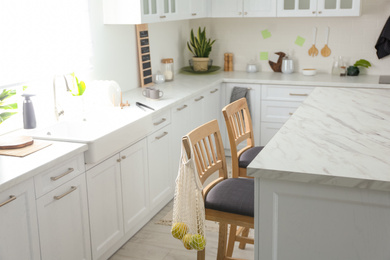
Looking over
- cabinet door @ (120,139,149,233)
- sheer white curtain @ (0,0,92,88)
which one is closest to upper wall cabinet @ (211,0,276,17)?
sheer white curtain @ (0,0,92,88)

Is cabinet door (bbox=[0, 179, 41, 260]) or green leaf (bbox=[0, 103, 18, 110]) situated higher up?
green leaf (bbox=[0, 103, 18, 110])

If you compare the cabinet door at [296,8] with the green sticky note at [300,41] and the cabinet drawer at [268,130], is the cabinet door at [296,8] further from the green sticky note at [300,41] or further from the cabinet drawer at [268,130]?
the cabinet drawer at [268,130]

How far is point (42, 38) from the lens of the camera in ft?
11.3

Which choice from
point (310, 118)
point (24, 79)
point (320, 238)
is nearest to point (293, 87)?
point (310, 118)

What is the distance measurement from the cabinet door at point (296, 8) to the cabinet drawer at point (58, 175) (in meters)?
3.06

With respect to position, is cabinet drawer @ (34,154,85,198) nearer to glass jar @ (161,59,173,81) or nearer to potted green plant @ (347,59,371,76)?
glass jar @ (161,59,173,81)

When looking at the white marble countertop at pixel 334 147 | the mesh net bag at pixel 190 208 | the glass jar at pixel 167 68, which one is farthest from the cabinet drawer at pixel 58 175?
the glass jar at pixel 167 68

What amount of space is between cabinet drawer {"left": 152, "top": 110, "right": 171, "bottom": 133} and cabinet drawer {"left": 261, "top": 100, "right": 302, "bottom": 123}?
1494mm

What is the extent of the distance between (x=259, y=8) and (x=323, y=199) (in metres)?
3.54

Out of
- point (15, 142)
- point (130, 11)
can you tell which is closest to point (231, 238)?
point (15, 142)

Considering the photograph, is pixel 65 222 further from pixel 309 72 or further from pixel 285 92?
pixel 309 72

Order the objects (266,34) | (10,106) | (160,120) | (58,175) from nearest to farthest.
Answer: (58,175) < (10,106) < (160,120) < (266,34)

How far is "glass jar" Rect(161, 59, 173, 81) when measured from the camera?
5117mm

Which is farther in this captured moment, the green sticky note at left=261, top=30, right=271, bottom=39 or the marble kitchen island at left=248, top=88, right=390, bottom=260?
the green sticky note at left=261, top=30, right=271, bottom=39
